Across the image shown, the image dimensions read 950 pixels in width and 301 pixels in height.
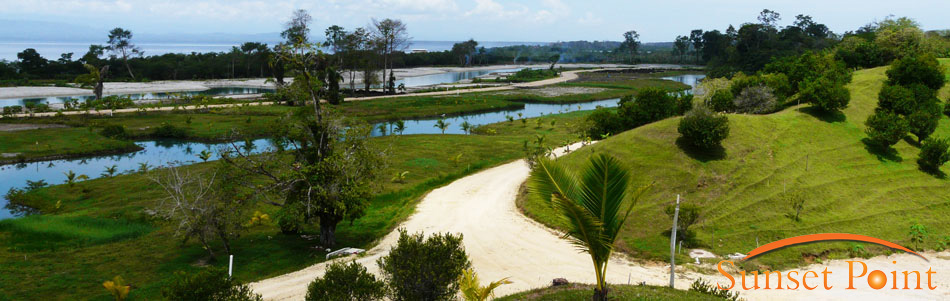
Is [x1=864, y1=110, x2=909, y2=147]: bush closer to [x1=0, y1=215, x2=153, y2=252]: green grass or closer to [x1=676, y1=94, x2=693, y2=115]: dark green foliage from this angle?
[x1=676, y1=94, x2=693, y2=115]: dark green foliage

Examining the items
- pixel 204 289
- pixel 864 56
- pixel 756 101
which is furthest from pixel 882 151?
pixel 204 289

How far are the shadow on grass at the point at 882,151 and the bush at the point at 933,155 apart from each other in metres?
0.83

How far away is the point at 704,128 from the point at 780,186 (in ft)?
12.3

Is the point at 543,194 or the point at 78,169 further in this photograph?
the point at 78,169

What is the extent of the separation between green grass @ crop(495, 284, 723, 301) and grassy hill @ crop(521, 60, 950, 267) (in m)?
4.26

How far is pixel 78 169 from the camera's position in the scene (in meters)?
34.4

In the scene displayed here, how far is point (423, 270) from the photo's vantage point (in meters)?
11.5

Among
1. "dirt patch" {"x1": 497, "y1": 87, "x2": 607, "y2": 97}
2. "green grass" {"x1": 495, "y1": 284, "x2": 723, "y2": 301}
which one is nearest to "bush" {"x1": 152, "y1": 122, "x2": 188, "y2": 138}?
"green grass" {"x1": 495, "y1": 284, "x2": 723, "y2": 301}

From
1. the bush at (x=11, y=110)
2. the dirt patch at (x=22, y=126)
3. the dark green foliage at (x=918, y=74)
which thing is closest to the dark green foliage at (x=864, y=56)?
the dark green foliage at (x=918, y=74)

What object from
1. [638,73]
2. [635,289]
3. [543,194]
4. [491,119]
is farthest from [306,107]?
[638,73]

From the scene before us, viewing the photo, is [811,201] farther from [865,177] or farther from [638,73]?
[638,73]

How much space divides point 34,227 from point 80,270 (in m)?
6.11

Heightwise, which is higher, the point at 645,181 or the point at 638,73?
the point at 638,73

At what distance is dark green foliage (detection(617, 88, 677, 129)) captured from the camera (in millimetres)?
31572
